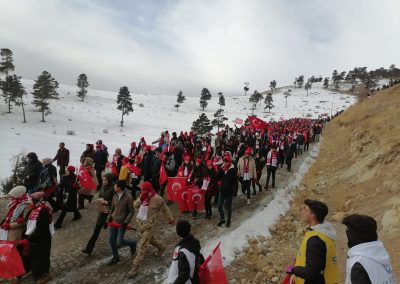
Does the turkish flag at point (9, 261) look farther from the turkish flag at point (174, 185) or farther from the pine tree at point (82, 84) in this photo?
the pine tree at point (82, 84)

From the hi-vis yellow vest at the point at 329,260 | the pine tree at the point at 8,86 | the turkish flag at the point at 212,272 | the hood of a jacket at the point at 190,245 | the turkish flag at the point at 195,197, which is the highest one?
the pine tree at the point at 8,86

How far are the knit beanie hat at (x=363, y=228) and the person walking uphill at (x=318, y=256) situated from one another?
544mm

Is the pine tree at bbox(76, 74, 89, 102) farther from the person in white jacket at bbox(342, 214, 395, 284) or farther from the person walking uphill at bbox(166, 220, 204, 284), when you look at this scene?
the person in white jacket at bbox(342, 214, 395, 284)

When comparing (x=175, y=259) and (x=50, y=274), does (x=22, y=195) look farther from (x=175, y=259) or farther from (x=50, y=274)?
(x=175, y=259)

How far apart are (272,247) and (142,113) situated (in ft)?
231

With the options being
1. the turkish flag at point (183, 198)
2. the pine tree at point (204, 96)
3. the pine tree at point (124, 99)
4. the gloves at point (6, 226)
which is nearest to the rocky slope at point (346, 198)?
the turkish flag at point (183, 198)

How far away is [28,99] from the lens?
65.6 m

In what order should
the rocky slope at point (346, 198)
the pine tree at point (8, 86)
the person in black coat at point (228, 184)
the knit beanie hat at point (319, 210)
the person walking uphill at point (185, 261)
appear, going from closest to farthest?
the knit beanie hat at point (319, 210)
the person walking uphill at point (185, 261)
the rocky slope at point (346, 198)
the person in black coat at point (228, 184)
the pine tree at point (8, 86)

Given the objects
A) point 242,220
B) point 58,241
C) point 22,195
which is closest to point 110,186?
point 22,195

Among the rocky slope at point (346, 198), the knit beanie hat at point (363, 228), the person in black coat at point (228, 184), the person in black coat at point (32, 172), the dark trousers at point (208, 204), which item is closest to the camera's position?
the knit beanie hat at point (363, 228)

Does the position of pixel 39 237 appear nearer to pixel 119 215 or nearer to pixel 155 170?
pixel 119 215

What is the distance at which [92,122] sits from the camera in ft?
185

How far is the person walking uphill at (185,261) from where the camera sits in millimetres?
4078

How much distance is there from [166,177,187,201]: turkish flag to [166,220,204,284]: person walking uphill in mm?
6380
